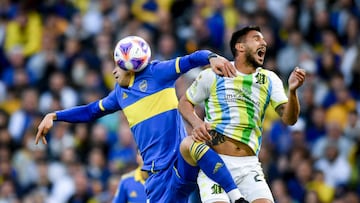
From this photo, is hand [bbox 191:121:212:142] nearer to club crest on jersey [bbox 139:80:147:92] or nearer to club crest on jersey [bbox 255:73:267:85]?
club crest on jersey [bbox 255:73:267:85]

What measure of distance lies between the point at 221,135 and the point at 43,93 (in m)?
9.17

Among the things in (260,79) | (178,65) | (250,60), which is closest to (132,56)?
(178,65)

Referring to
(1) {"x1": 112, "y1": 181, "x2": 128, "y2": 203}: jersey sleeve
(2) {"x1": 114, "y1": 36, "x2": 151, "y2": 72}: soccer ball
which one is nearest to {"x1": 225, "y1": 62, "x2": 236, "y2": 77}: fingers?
(2) {"x1": 114, "y1": 36, "x2": 151, "y2": 72}: soccer ball

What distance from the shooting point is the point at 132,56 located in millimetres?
12305

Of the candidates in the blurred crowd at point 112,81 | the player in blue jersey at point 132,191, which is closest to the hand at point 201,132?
the player in blue jersey at point 132,191

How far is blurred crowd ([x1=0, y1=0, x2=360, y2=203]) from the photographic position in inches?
706

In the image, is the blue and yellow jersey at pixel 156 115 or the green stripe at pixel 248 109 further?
the blue and yellow jersey at pixel 156 115

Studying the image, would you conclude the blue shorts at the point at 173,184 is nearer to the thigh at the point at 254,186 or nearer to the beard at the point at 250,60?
the thigh at the point at 254,186

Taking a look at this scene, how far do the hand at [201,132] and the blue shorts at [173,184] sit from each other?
43 centimetres

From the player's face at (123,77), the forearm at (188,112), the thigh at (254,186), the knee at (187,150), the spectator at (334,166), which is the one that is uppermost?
the player's face at (123,77)

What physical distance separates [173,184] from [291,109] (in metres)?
1.54

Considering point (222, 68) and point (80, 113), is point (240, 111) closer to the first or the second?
point (222, 68)

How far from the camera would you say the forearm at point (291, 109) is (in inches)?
448

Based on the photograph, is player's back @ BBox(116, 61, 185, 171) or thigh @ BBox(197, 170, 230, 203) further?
player's back @ BBox(116, 61, 185, 171)
